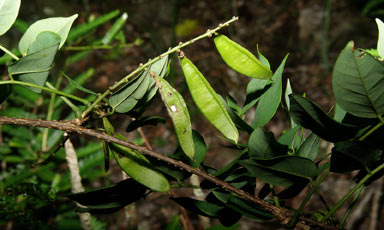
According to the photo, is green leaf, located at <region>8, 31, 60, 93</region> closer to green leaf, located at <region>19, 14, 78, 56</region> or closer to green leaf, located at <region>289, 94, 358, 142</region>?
green leaf, located at <region>19, 14, 78, 56</region>

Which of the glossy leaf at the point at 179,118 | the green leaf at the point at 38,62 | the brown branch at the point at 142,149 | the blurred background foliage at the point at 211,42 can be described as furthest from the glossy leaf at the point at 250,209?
the blurred background foliage at the point at 211,42

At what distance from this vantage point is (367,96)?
14.7 inches

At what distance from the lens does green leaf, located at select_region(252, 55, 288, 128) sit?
0.43m

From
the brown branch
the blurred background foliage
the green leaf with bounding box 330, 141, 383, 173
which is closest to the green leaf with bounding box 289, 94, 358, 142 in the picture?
the green leaf with bounding box 330, 141, 383, 173

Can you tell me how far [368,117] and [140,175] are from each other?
0.31 metres

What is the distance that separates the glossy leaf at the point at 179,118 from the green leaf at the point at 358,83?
19cm

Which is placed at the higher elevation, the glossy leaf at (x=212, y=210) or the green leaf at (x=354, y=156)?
the green leaf at (x=354, y=156)

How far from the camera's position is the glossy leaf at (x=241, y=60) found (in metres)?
0.40

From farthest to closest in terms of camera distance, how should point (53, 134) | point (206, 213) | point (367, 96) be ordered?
point (53, 134)
point (206, 213)
point (367, 96)

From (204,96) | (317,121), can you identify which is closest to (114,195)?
(204,96)

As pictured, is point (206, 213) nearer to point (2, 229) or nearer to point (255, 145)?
point (255, 145)

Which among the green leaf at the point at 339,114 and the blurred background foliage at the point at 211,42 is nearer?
the green leaf at the point at 339,114

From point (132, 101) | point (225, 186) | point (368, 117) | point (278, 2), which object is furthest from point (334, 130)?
point (278, 2)

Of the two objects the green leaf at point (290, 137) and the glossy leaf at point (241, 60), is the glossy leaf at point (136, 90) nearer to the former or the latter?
the glossy leaf at point (241, 60)
